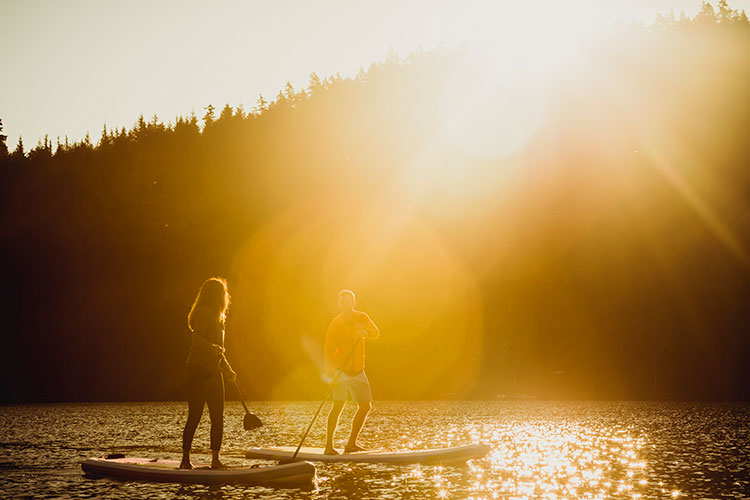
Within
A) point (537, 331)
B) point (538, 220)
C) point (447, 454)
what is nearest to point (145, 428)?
point (447, 454)

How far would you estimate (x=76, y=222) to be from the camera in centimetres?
7694

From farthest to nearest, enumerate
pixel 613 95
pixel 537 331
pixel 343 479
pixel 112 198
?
pixel 112 198 → pixel 613 95 → pixel 537 331 → pixel 343 479

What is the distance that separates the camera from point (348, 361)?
13461mm

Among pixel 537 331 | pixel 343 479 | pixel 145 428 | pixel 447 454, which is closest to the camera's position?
pixel 343 479

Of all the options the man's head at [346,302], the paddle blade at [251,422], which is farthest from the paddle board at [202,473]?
the man's head at [346,302]

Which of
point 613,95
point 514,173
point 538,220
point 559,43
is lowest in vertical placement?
point 538,220

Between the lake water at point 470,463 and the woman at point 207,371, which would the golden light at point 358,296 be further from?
the woman at point 207,371

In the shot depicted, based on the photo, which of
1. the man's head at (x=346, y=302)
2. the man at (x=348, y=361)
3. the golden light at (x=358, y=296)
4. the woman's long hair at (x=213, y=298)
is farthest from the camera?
the golden light at (x=358, y=296)

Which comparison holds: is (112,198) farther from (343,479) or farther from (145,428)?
(343,479)

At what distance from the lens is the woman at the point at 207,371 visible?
11367 millimetres

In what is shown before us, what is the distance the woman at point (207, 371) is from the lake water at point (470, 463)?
2.31 ft

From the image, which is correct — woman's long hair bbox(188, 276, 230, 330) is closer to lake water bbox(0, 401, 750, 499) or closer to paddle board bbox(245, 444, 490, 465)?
lake water bbox(0, 401, 750, 499)

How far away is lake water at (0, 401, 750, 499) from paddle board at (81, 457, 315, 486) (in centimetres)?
13

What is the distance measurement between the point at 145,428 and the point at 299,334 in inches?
1711
